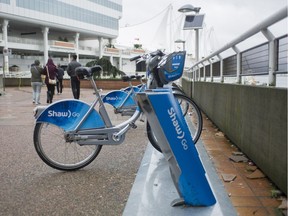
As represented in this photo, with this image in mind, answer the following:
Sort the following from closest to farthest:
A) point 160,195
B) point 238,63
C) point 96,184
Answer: point 160,195, point 96,184, point 238,63

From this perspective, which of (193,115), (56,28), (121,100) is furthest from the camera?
(56,28)

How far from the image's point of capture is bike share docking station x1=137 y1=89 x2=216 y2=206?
275cm

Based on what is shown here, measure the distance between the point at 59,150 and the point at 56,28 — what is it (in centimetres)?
5934

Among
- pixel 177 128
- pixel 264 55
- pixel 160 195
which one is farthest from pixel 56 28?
pixel 177 128

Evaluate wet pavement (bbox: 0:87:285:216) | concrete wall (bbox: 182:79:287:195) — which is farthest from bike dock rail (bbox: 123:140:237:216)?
concrete wall (bbox: 182:79:287:195)

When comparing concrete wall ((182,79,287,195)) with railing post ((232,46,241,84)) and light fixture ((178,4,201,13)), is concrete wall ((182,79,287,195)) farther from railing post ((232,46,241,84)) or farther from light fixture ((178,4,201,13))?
light fixture ((178,4,201,13))

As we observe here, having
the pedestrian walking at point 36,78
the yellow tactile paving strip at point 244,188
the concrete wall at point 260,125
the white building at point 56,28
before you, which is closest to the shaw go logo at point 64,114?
the yellow tactile paving strip at point 244,188

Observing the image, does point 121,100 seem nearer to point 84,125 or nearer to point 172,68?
point 84,125

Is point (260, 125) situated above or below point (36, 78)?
below

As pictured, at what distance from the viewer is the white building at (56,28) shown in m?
52.0

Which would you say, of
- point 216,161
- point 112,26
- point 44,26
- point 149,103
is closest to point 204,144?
point 216,161

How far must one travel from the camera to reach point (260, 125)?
3.63 metres

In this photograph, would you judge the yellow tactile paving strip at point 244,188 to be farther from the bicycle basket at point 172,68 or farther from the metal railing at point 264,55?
the bicycle basket at point 172,68

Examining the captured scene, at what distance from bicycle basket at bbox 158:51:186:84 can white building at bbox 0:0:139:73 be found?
4421 centimetres
